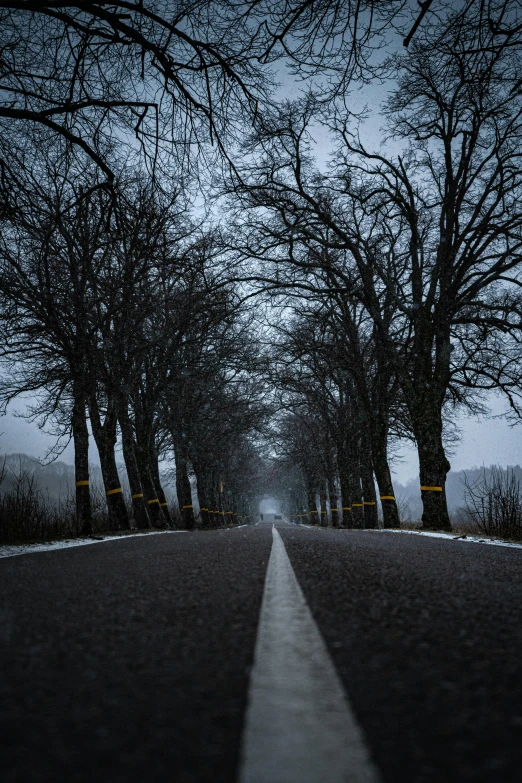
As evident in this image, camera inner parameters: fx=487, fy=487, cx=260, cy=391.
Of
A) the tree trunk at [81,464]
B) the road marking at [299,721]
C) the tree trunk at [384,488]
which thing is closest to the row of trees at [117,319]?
the tree trunk at [81,464]

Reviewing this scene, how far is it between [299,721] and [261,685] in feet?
0.72

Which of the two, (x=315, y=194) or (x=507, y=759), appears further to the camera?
(x=315, y=194)

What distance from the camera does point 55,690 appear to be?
1122mm

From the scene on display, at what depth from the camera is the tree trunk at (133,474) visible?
15562 mm

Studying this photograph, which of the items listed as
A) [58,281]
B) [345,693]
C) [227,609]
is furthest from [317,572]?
[58,281]

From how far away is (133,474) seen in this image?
56.5 ft

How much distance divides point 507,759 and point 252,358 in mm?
15250

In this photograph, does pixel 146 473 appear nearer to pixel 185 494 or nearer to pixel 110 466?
pixel 110 466

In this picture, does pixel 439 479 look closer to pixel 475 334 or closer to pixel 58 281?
pixel 475 334

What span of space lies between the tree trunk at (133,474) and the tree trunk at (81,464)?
1.89 metres

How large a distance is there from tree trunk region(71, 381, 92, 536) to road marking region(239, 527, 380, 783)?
9.54 metres

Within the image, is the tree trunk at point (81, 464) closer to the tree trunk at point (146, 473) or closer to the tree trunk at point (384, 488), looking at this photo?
the tree trunk at point (146, 473)

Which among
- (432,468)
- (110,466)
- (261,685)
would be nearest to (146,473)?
(110,466)

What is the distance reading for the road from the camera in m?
0.77
